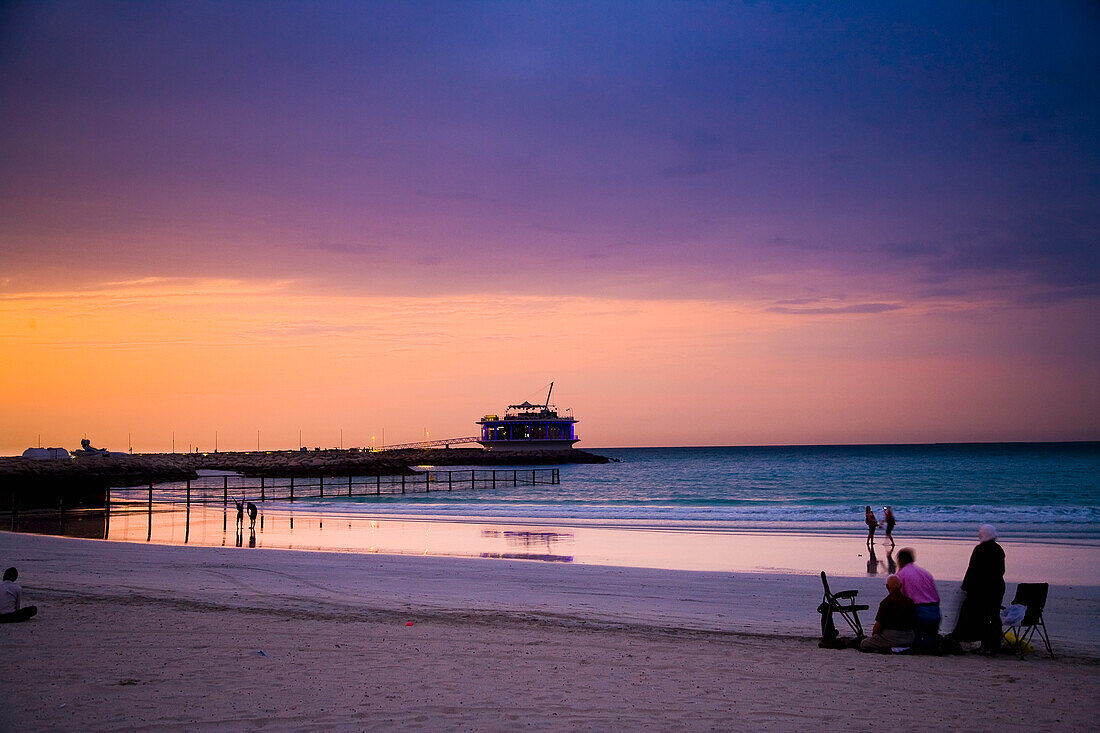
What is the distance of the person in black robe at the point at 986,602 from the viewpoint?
869cm

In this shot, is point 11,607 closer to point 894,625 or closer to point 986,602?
point 894,625

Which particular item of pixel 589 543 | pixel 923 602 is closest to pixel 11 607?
pixel 923 602

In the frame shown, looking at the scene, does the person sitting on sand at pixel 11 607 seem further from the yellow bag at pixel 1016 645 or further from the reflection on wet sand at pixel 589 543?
the yellow bag at pixel 1016 645

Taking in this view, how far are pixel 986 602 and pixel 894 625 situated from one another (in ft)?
3.38

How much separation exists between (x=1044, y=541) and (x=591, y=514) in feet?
57.7

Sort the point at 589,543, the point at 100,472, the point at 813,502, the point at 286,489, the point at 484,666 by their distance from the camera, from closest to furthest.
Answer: the point at 484,666 → the point at 589,543 → the point at 813,502 → the point at 100,472 → the point at 286,489

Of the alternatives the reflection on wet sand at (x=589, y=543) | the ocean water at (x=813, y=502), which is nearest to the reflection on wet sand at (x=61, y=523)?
the reflection on wet sand at (x=589, y=543)

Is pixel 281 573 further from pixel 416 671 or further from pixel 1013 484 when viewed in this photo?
pixel 1013 484

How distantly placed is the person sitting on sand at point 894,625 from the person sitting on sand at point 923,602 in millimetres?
62

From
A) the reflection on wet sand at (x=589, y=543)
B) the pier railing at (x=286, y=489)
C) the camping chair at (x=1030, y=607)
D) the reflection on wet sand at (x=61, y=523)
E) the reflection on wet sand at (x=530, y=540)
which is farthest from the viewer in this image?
the pier railing at (x=286, y=489)

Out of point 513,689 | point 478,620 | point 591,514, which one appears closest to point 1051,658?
point 513,689

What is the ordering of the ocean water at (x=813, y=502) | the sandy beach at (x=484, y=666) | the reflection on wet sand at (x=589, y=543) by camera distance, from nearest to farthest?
the sandy beach at (x=484, y=666) → the reflection on wet sand at (x=589, y=543) → the ocean water at (x=813, y=502)

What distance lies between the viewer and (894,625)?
8.80 metres

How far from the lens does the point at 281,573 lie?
15.7m
